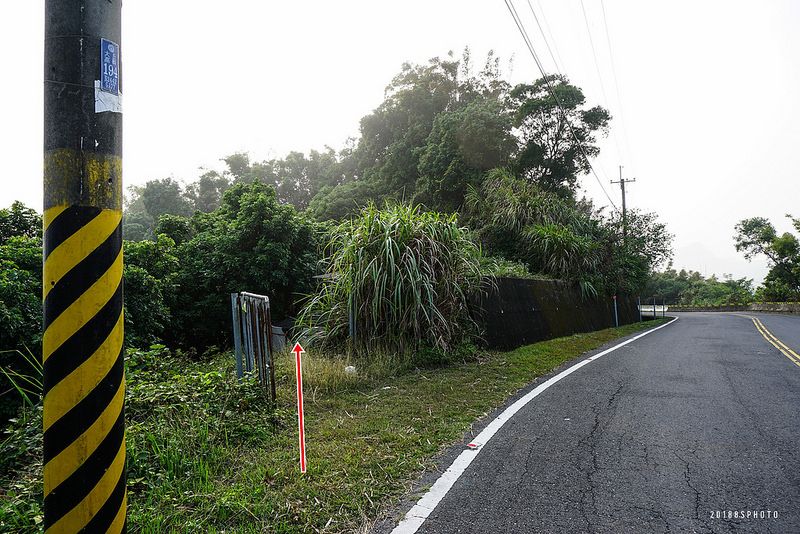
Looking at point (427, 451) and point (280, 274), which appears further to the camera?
point (280, 274)

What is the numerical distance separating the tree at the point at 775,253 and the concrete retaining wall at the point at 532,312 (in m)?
32.2

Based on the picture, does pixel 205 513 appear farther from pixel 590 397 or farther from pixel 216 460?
pixel 590 397

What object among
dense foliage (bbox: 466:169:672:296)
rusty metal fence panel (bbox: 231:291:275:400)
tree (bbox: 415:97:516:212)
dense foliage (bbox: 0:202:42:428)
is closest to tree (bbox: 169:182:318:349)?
dense foliage (bbox: 0:202:42:428)

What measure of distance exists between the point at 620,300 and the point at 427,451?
788 inches

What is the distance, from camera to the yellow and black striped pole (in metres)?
1.69

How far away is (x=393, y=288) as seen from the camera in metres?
7.58

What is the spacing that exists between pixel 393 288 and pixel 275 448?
3.84 metres

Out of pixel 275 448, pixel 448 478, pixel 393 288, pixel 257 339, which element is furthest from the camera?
pixel 393 288

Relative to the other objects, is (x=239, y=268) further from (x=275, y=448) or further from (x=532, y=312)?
(x=275, y=448)

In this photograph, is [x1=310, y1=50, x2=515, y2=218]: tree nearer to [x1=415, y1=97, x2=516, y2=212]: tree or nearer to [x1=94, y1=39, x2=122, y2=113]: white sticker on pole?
[x1=415, y1=97, x2=516, y2=212]: tree

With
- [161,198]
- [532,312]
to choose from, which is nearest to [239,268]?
[532,312]

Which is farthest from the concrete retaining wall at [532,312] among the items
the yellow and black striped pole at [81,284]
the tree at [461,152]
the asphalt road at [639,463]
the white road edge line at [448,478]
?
the yellow and black striped pole at [81,284]

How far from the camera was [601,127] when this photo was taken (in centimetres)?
2261

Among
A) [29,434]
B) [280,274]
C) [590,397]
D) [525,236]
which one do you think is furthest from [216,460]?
[525,236]
